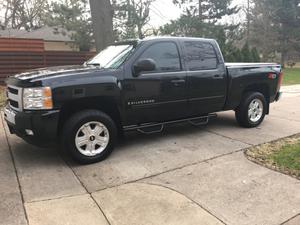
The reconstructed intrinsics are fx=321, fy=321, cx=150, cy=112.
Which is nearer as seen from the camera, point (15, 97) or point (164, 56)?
point (15, 97)

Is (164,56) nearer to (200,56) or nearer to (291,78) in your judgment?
(200,56)

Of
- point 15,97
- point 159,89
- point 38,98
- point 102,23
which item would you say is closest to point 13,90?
point 15,97

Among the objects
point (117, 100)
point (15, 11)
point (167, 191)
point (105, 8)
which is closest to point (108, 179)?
point (167, 191)

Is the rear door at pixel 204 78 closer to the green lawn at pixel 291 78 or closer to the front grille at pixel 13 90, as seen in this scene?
the front grille at pixel 13 90

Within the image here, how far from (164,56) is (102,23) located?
632 cm

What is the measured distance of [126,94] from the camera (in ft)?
16.4

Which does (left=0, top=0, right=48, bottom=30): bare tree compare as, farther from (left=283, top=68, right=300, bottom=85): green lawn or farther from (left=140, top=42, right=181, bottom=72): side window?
(left=140, top=42, right=181, bottom=72): side window

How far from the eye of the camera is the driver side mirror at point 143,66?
4926 mm

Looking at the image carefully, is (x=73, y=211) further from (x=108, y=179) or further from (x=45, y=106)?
(x=45, y=106)

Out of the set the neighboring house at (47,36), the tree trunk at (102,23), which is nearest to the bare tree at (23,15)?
the neighboring house at (47,36)

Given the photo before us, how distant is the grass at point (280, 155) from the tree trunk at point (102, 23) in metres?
7.29

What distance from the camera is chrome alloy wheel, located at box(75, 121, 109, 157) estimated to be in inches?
182

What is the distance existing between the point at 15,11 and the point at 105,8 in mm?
24249

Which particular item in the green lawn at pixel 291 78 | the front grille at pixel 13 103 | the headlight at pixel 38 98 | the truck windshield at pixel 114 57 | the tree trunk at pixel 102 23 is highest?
the tree trunk at pixel 102 23
